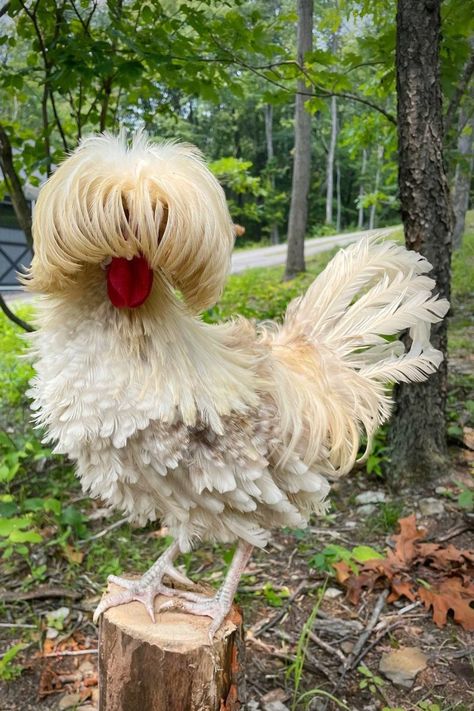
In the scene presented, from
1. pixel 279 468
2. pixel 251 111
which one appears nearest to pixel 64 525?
pixel 279 468

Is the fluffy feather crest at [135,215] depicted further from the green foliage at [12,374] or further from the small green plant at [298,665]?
the green foliage at [12,374]

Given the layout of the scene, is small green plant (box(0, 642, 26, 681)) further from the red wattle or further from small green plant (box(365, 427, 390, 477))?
small green plant (box(365, 427, 390, 477))

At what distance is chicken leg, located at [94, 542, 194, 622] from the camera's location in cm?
218

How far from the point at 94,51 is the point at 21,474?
9.52 feet

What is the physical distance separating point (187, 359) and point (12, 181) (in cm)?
259

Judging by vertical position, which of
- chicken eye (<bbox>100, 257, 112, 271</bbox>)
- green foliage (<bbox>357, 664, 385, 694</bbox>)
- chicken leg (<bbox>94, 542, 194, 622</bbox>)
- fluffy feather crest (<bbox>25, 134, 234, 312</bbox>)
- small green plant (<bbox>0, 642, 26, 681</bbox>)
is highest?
fluffy feather crest (<bbox>25, 134, 234, 312</bbox>)

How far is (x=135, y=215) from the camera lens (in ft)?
4.45

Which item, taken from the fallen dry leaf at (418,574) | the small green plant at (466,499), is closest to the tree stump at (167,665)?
the fallen dry leaf at (418,574)

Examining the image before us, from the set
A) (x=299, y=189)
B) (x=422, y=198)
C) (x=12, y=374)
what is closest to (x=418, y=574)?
(x=422, y=198)

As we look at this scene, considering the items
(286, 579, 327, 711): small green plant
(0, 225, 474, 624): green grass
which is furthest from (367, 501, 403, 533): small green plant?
(286, 579, 327, 711): small green plant

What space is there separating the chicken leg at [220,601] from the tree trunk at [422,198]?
2021 millimetres

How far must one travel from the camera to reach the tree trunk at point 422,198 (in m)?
3.18

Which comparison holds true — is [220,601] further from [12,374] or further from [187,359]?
[12,374]

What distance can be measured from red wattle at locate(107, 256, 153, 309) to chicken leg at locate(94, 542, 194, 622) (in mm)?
1197
